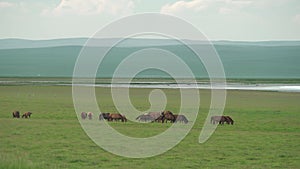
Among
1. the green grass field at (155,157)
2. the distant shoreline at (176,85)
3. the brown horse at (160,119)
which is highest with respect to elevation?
the distant shoreline at (176,85)

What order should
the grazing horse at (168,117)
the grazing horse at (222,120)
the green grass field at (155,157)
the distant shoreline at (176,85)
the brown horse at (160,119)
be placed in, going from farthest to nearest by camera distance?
the distant shoreline at (176,85) < the brown horse at (160,119) < the grazing horse at (168,117) < the grazing horse at (222,120) < the green grass field at (155,157)

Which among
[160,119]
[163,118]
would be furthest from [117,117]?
[163,118]

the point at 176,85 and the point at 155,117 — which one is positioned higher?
the point at 176,85

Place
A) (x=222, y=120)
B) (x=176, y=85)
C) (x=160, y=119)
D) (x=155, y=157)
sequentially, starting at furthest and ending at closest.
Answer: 1. (x=176, y=85)
2. (x=160, y=119)
3. (x=222, y=120)
4. (x=155, y=157)

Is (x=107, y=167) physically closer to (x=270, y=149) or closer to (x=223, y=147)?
(x=223, y=147)

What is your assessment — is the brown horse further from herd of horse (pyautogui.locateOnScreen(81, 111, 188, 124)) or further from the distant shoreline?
the distant shoreline

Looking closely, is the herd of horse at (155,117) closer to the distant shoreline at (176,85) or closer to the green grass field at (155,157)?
the green grass field at (155,157)

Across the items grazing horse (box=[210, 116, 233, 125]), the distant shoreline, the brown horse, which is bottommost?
grazing horse (box=[210, 116, 233, 125])

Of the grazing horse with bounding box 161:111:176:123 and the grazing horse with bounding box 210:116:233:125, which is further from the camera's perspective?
the grazing horse with bounding box 161:111:176:123

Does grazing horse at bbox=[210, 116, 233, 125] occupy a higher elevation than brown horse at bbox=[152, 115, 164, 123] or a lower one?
lower

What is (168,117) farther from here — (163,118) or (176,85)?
(176,85)

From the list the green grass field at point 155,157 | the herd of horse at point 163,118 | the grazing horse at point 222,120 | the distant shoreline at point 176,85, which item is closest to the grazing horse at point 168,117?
the herd of horse at point 163,118

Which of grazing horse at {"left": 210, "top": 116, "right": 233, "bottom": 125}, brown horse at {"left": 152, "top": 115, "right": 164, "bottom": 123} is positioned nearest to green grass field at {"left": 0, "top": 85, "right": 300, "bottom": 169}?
grazing horse at {"left": 210, "top": 116, "right": 233, "bottom": 125}

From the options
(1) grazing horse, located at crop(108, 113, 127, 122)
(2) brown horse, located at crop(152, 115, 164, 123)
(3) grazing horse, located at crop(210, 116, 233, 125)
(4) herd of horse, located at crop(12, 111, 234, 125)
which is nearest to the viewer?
(3) grazing horse, located at crop(210, 116, 233, 125)
